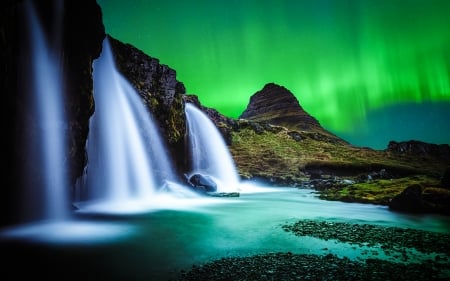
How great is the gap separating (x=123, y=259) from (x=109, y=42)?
40.0 meters

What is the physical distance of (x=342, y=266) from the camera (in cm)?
1096

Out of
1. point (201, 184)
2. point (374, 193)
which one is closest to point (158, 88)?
point (201, 184)

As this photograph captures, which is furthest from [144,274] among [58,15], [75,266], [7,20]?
[58,15]

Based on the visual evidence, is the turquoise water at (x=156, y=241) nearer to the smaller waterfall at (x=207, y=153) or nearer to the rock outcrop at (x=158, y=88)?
the rock outcrop at (x=158, y=88)

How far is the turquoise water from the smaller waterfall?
37109 mm

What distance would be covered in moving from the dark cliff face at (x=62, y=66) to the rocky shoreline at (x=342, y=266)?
54.8 feet

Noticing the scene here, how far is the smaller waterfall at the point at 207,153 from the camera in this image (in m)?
62.2

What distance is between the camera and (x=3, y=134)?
60.2ft

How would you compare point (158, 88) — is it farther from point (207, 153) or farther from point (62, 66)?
point (62, 66)

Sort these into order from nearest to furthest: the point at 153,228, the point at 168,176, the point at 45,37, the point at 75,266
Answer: the point at 75,266 → the point at 153,228 → the point at 45,37 → the point at 168,176

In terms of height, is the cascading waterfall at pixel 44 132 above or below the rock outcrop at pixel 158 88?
below

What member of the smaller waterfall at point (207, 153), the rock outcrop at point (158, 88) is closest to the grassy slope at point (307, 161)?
the smaller waterfall at point (207, 153)

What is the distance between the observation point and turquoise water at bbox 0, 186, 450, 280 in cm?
1146

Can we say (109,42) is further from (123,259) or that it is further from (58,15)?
(123,259)
